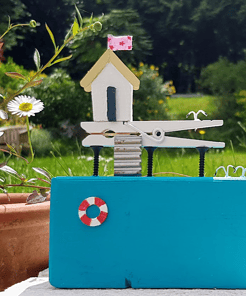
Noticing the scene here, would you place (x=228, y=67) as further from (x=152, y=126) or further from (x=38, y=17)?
(x=152, y=126)

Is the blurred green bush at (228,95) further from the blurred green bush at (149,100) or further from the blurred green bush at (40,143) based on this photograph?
the blurred green bush at (40,143)

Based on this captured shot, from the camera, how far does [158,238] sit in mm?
1068

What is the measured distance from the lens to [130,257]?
1.07m

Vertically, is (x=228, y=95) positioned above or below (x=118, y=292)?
above

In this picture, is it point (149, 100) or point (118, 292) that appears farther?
point (149, 100)

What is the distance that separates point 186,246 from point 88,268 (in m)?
0.29

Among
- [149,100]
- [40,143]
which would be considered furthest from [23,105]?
[149,100]

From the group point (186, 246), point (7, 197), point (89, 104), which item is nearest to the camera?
point (186, 246)

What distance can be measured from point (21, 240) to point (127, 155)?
1.68 feet

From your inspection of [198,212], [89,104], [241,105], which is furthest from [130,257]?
[241,105]

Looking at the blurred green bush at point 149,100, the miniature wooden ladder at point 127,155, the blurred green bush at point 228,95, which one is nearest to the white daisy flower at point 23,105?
the miniature wooden ladder at point 127,155

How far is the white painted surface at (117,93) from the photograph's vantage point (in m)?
1.14

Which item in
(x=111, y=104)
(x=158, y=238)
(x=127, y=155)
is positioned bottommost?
(x=158, y=238)

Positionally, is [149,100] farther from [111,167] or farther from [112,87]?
[112,87]
